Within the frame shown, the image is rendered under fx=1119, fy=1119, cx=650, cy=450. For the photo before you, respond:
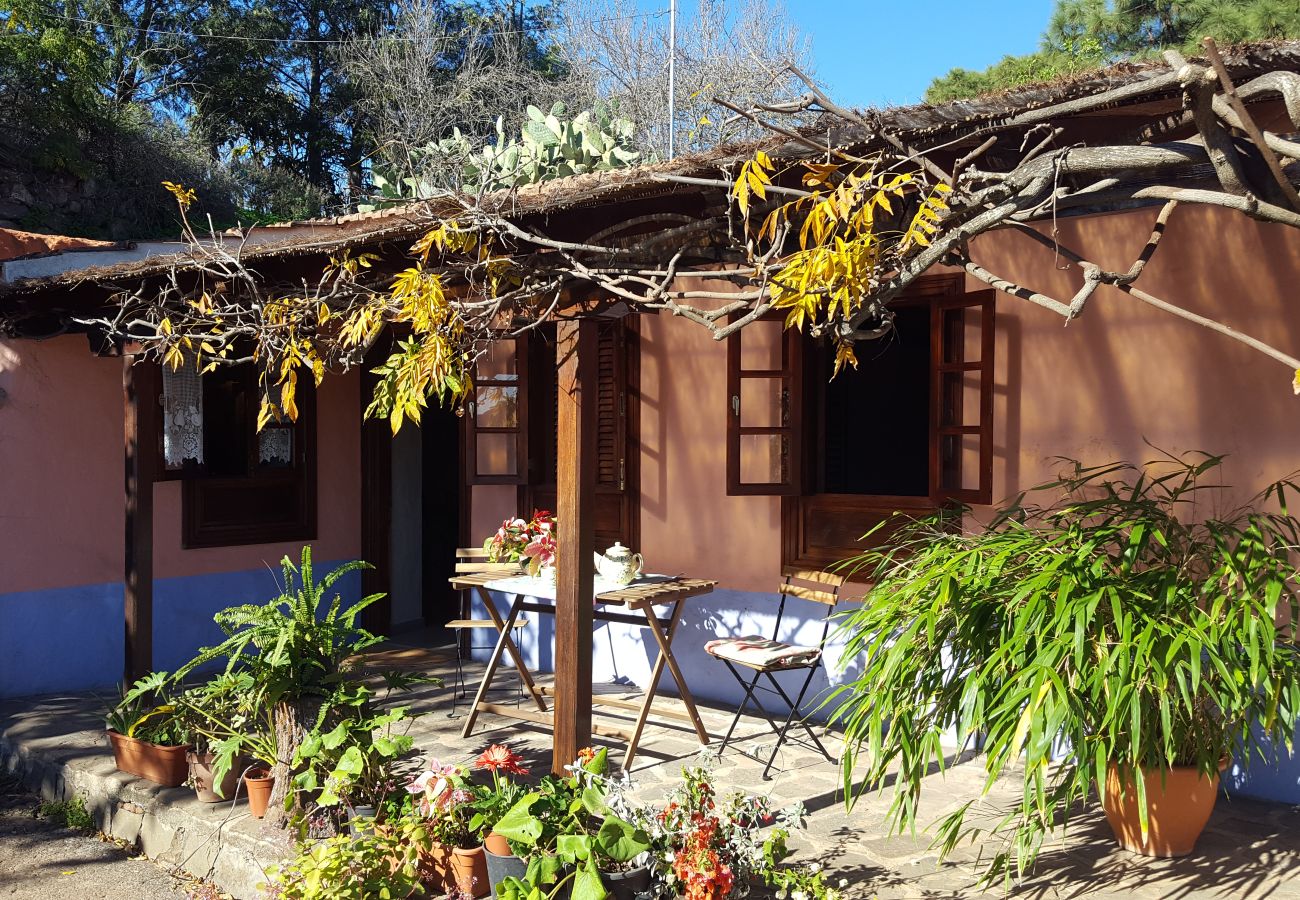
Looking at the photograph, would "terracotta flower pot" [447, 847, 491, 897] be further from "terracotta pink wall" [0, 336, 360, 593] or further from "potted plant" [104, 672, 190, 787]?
"terracotta pink wall" [0, 336, 360, 593]

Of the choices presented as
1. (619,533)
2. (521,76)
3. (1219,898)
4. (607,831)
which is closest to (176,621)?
(619,533)

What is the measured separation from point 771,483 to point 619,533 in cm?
145

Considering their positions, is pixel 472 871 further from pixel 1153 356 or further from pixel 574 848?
pixel 1153 356

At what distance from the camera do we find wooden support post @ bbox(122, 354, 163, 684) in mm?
6629

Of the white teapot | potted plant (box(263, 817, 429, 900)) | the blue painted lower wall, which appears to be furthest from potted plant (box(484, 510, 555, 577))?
the blue painted lower wall

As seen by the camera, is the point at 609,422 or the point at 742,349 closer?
the point at 742,349

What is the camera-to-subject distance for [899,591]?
164 inches

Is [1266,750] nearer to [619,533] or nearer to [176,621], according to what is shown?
[619,533]

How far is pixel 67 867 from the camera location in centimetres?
512

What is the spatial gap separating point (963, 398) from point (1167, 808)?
2289mm

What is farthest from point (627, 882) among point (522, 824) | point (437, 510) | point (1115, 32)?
point (1115, 32)

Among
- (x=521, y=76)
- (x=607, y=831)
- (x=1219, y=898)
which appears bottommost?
(x=1219, y=898)

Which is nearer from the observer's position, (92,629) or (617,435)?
(617,435)

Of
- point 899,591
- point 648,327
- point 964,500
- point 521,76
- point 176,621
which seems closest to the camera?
point 899,591
